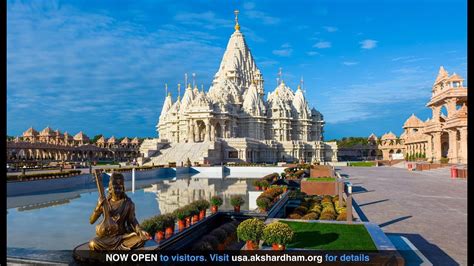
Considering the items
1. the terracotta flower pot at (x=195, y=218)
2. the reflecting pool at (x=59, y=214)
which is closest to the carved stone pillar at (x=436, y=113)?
the reflecting pool at (x=59, y=214)

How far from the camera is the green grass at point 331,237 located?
886 cm

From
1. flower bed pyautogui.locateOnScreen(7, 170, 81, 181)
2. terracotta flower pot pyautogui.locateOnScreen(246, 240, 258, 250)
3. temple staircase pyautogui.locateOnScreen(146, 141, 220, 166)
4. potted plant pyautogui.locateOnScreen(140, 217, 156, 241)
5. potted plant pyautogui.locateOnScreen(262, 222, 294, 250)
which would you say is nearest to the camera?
potted plant pyautogui.locateOnScreen(262, 222, 294, 250)

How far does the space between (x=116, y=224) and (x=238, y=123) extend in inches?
2482

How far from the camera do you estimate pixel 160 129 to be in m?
84.6

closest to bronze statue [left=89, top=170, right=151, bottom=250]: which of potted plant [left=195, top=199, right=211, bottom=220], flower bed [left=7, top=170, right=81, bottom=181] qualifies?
potted plant [left=195, top=199, right=211, bottom=220]

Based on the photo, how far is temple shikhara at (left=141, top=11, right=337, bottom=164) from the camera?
56.2 meters

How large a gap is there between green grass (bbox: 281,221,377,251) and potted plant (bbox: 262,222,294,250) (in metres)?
0.87

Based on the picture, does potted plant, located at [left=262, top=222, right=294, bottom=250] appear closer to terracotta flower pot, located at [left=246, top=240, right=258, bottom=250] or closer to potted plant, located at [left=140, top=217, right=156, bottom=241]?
terracotta flower pot, located at [left=246, top=240, right=258, bottom=250]

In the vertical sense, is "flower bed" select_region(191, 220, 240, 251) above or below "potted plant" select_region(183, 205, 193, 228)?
below

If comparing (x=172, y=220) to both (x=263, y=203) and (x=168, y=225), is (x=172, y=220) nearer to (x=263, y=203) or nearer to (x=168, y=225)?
(x=168, y=225)

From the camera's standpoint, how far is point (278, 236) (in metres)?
8.17

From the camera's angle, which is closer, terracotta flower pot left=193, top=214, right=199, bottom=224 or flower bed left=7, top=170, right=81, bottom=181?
terracotta flower pot left=193, top=214, right=199, bottom=224

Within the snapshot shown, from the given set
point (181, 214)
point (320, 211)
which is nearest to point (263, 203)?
point (320, 211)
